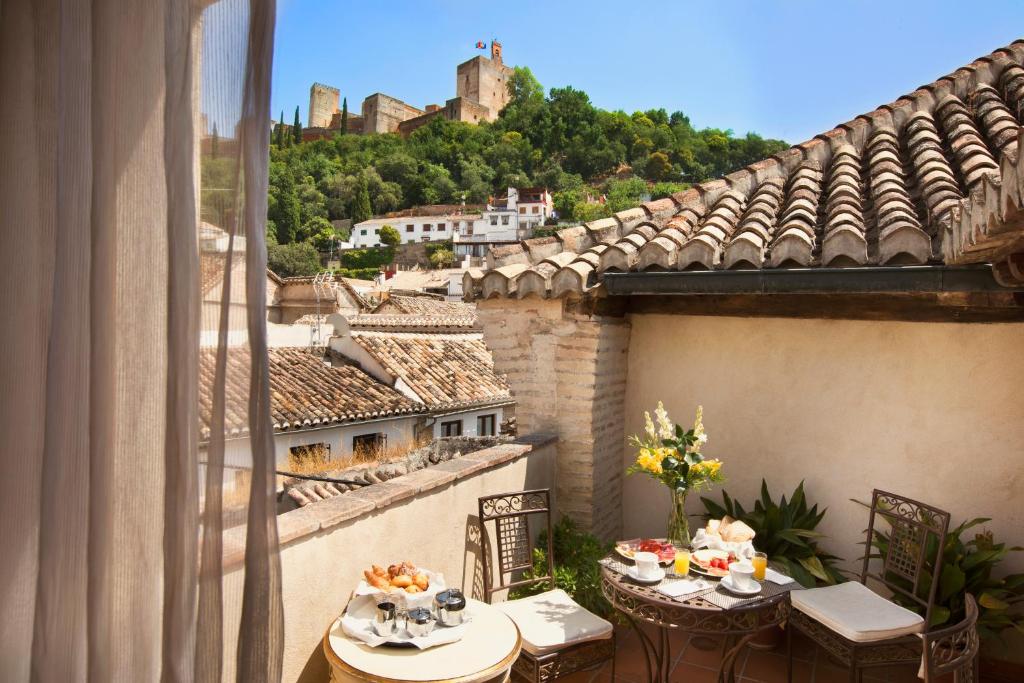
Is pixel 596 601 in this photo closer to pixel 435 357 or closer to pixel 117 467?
pixel 117 467

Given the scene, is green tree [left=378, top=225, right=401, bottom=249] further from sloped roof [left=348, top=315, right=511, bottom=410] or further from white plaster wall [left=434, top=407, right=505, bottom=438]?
white plaster wall [left=434, top=407, right=505, bottom=438]

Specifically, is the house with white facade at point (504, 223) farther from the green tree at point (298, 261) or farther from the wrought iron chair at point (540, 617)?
the wrought iron chair at point (540, 617)

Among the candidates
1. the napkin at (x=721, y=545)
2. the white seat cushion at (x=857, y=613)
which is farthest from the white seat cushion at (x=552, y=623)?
the white seat cushion at (x=857, y=613)

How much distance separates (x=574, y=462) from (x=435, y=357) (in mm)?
10753

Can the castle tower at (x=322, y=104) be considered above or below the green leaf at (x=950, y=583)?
above

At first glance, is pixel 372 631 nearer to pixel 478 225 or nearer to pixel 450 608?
pixel 450 608

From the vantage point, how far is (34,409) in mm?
947

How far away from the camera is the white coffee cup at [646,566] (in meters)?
2.84

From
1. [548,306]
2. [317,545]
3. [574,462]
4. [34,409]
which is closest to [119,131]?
[34,409]

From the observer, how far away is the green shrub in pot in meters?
3.64

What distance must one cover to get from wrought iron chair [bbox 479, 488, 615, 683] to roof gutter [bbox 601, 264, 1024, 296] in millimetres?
1438

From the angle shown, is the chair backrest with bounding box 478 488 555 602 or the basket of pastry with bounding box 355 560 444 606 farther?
the chair backrest with bounding box 478 488 555 602

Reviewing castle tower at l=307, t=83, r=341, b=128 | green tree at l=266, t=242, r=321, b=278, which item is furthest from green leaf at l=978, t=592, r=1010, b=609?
castle tower at l=307, t=83, r=341, b=128

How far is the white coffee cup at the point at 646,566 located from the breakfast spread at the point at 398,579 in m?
0.98
